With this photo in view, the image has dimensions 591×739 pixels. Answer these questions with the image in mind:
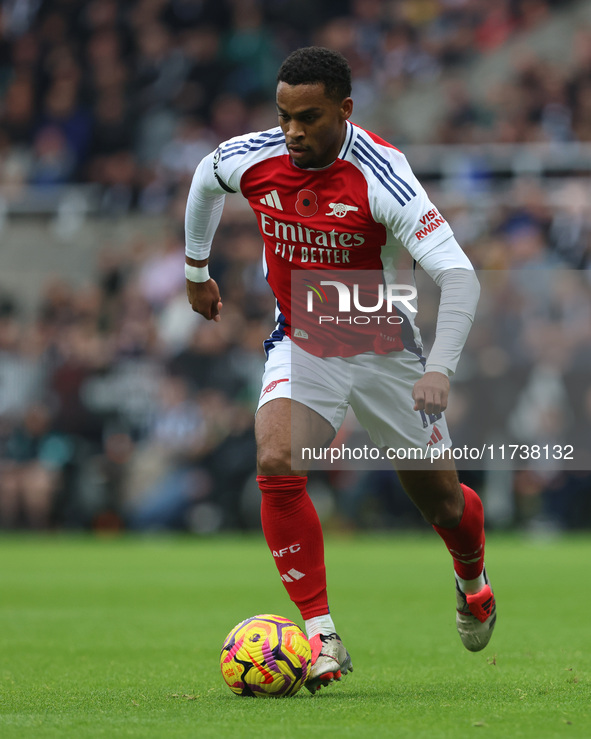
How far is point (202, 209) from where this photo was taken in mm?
5727

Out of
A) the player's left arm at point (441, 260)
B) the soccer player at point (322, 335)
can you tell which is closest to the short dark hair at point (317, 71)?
the soccer player at point (322, 335)

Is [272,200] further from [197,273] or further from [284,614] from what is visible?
[284,614]

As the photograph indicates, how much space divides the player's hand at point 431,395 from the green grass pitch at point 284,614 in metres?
1.09

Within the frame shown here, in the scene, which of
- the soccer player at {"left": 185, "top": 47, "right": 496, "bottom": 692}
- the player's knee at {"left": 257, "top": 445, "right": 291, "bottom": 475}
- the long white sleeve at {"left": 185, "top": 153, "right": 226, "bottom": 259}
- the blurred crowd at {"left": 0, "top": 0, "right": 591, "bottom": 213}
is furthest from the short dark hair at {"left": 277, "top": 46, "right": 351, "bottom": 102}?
the blurred crowd at {"left": 0, "top": 0, "right": 591, "bottom": 213}

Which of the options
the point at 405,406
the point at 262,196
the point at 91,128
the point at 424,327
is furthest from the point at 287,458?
the point at 91,128

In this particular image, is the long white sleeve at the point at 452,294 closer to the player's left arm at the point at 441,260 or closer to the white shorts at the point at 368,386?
the player's left arm at the point at 441,260

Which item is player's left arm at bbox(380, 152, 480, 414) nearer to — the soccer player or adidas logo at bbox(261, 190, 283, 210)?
the soccer player

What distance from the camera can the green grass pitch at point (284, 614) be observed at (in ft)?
13.5

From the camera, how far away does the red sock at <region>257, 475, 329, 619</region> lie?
5102mm

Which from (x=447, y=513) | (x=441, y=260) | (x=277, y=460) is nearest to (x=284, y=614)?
(x=447, y=513)

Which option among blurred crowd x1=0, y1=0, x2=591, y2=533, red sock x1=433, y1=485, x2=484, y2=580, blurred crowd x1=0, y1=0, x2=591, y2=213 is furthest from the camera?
blurred crowd x1=0, y1=0, x2=591, y2=213

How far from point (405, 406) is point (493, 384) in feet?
26.9

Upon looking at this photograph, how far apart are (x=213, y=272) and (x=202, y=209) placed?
9089 mm

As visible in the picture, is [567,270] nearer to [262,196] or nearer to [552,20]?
[552,20]
